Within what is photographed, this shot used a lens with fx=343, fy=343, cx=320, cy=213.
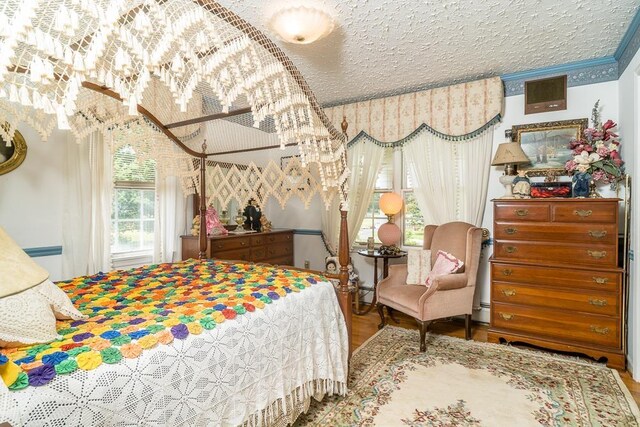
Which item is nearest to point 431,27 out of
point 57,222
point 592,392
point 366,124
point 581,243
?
point 366,124

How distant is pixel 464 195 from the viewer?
3.86m

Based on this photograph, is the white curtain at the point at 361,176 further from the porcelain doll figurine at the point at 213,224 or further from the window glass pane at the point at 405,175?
the porcelain doll figurine at the point at 213,224

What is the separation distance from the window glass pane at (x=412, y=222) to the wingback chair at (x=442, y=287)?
47 cm

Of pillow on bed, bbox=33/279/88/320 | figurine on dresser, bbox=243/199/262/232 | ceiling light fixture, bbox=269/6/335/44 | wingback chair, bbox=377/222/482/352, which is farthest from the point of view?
figurine on dresser, bbox=243/199/262/232

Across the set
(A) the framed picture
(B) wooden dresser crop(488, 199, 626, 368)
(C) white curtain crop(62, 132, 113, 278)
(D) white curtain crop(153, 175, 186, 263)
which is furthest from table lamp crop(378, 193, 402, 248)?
(C) white curtain crop(62, 132, 113, 278)

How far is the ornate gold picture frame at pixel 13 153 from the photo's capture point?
8.72ft

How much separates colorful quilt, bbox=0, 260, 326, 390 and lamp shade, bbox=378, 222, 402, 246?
5.68 ft

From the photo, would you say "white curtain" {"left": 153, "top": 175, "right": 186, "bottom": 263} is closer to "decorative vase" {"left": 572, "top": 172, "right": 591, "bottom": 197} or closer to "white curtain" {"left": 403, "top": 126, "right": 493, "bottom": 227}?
"white curtain" {"left": 403, "top": 126, "right": 493, "bottom": 227}

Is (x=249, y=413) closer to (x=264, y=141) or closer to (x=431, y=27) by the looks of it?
(x=264, y=141)

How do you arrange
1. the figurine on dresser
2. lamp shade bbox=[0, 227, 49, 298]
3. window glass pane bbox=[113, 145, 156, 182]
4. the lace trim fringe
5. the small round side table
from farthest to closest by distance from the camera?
1. the figurine on dresser
2. the small round side table
3. window glass pane bbox=[113, 145, 156, 182]
4. the lace trim fringe
5. lamp shade bbox=[0, 227, 49, 298]

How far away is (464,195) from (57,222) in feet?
13.2

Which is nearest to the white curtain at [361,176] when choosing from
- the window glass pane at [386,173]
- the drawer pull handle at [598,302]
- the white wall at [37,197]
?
the window glass pane at [386,173]

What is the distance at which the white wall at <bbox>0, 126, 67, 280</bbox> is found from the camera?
273 cm

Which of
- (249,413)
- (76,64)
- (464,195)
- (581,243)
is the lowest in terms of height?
(249,413)
